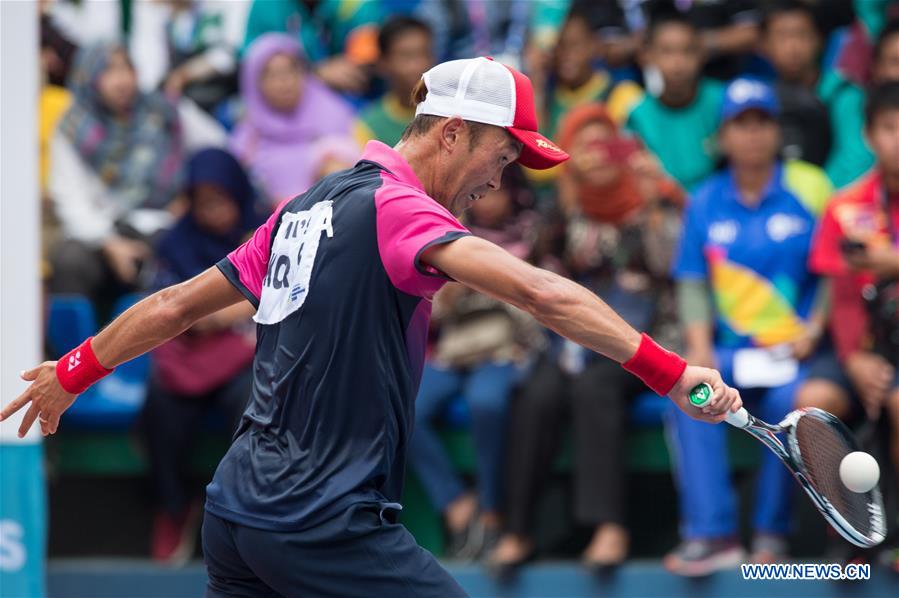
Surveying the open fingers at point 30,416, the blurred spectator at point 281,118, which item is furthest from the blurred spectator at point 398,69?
the open fingers at point 30,416

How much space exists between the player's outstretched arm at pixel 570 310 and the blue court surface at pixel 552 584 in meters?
3.09

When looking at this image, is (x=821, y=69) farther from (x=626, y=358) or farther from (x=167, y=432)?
(x=626, y=358)

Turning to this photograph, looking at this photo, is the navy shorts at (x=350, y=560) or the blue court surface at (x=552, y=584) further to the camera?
the blue court surface at (x=552, y=584)

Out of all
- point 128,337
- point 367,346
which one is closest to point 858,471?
point 367,346

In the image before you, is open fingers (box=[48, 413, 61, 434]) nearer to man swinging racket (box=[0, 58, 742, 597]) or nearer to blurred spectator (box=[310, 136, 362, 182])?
man swinging racket (box=[0, 58, 742, 597])

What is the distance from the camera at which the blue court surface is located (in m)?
5.90

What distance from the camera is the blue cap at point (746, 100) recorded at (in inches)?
257

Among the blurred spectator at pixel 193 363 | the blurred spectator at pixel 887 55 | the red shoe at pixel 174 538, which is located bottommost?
the red shoe at pixel 174 538

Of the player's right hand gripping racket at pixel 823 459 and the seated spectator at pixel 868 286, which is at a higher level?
the player's right hand gripping racket at pixel 823 459

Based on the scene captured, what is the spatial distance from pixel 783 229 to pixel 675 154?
1071 mm

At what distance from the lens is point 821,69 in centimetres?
778

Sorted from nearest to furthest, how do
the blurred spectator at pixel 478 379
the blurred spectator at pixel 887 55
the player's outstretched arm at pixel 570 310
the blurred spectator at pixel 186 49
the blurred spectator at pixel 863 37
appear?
the player's outstretched arm at pixel 570 310
the blurred spectator at pixel 478 379
the blurred spectator at pixel 887 55
the blurred spectator at pixel 863 37
the blurred spectator at pixel 186 49

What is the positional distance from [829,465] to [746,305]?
110 inches

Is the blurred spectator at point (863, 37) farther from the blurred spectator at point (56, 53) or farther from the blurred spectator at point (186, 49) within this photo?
the blurred spectator at point (56, 53)
